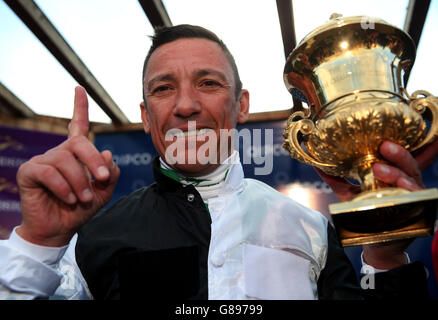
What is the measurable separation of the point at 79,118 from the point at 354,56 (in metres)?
0.85

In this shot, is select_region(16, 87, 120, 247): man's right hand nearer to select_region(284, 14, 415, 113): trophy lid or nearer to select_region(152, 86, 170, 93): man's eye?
select_region(152, 86, 170, 93): man's eye

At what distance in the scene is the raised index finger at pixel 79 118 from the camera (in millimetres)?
876

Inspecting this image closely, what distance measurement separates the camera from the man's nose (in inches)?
46.3

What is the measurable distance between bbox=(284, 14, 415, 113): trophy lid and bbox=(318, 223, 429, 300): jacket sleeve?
1.76ft

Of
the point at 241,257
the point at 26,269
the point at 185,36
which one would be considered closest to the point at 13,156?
the point at 185,36

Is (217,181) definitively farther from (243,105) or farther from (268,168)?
(268,168)

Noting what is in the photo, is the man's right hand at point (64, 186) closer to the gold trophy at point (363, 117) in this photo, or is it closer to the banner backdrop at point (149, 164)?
the gold trophy at point (363, 117)

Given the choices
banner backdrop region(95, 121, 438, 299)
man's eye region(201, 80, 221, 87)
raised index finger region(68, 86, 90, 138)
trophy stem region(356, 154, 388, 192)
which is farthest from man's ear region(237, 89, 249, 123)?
banner backdrop region(95, 121, 438, 299)

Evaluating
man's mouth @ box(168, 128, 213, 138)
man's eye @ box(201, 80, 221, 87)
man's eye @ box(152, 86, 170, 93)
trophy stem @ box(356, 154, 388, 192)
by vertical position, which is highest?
man's eye @ box(201, 80, 221, 87)

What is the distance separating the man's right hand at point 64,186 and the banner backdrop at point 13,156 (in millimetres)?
3361

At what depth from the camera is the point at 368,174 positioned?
0.98 meters
